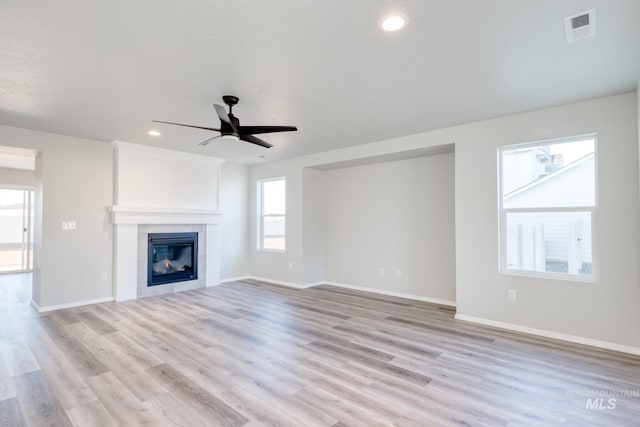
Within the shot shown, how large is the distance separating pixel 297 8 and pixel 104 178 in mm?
4689

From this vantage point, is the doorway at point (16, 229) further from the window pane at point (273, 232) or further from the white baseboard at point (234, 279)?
the window pane at point (273, 232)

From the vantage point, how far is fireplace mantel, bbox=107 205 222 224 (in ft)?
17.0

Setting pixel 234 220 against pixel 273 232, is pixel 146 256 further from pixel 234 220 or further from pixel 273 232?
Answer: pixel 273 232

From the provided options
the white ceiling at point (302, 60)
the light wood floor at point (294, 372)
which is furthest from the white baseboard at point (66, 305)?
the white ceiling at point (302, 60)

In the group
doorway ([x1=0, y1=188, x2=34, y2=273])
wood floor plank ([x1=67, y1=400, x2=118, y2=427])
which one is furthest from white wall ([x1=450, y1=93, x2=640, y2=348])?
doorway ([x1=0, y1=188, x2=34, y2=273])

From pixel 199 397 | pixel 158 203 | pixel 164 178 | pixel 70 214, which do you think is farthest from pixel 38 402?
pixel 164 178

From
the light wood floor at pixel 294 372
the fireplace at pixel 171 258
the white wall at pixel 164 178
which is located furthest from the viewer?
the fireplace at pixel 171 258

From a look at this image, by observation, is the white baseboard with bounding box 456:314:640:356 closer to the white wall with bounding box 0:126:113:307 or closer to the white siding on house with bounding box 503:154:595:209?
the white siding on house with bounding box 503:154:595:209

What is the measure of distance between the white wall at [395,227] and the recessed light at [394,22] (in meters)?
3.22

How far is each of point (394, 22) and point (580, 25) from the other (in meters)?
1.25

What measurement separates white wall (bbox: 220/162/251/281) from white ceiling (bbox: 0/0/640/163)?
2.89 metres

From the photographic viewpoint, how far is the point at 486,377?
2662 mm

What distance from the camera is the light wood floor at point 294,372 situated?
2164 millimetres

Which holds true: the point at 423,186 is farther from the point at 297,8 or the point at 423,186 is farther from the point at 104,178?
the point at 104,178
